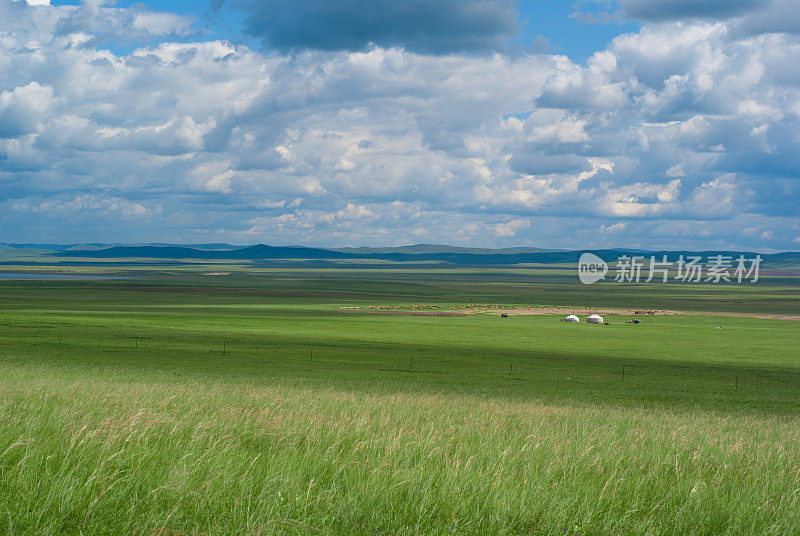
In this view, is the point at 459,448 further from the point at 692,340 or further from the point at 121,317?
the point at 121,317

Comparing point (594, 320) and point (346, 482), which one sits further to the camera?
point (594, 320)

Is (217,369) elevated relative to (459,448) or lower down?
lower down

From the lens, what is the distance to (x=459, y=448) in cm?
813

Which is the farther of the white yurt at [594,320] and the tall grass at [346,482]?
the white yurt at [594,320]

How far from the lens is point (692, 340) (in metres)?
69.0

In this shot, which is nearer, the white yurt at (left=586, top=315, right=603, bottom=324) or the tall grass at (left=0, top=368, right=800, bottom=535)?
the tall grass at (left=0, top=368, right=800, bottom=535)

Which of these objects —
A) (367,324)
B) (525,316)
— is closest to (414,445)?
(367,324)

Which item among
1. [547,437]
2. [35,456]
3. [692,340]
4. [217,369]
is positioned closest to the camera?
[35,456]

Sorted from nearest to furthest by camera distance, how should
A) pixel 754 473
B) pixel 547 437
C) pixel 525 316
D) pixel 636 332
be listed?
pixel 754 473 < pixel 547 437 < pixel 636 332 < pixel 525 316

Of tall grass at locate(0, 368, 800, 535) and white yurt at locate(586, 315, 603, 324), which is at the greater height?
tall grass at locate(0, 368, 800, 535)

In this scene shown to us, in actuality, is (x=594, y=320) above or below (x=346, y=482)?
below

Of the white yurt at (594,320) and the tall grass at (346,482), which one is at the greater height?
the tall grass at (346,482)

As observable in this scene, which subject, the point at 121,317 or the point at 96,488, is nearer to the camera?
the point at 96,488

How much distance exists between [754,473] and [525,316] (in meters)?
97.0
